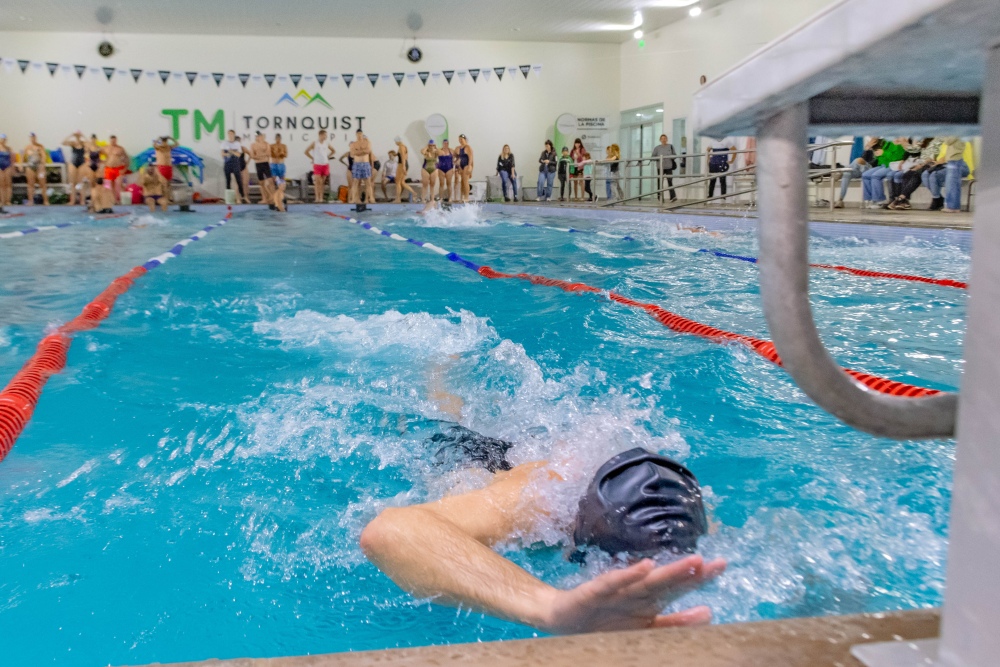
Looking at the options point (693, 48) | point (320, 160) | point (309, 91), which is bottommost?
point (320, 160)

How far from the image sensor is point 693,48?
16.0m

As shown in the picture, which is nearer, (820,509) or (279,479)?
(820,509)

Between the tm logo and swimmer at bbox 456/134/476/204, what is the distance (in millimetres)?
3734

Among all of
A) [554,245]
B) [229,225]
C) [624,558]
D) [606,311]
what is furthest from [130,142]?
[624,558]

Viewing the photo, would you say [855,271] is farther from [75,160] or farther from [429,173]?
[75,160]

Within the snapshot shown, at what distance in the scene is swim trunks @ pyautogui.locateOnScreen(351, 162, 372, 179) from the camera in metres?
15.9

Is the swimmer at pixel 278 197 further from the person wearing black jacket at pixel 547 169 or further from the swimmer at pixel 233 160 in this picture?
the person wearing black jacket at pixel 547 169

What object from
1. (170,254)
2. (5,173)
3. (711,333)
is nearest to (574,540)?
(711,333)

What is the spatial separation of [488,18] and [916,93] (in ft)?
55.6

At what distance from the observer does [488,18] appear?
53.7ft

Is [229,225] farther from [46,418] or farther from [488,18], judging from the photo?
[46,418]

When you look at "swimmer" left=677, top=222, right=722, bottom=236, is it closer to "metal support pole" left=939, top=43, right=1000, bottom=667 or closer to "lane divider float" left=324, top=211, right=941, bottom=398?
"lane divider float" left=324, top=211, right=941, bottom=398

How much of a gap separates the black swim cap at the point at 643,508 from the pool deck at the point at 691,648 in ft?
1.92

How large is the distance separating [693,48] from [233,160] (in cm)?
982
